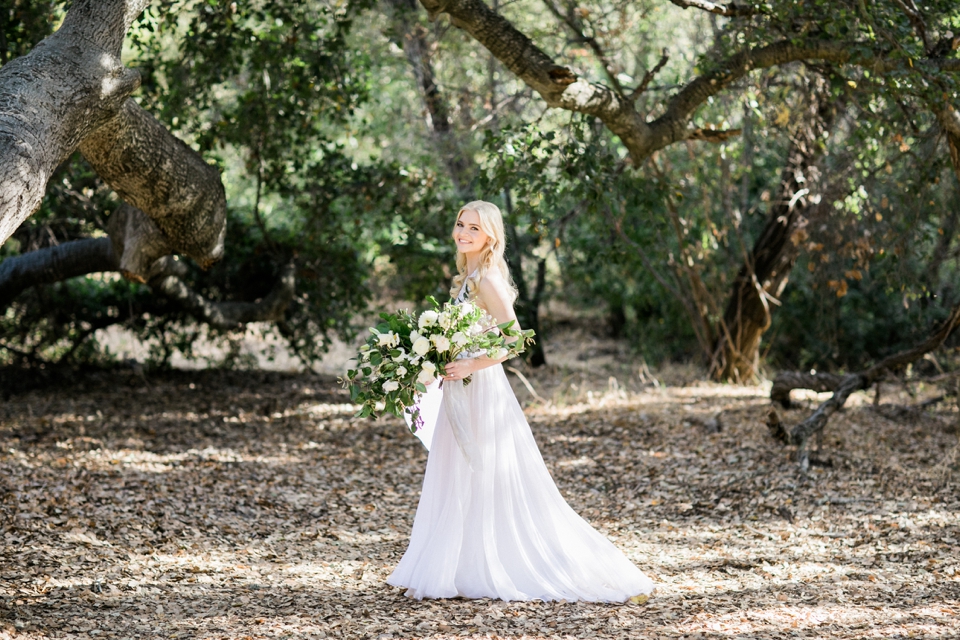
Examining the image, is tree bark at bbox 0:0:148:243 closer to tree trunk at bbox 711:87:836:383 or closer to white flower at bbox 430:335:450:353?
white flower at bbox 430:335:450:353

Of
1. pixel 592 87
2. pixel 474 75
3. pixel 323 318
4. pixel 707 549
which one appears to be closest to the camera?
pixel 707 549

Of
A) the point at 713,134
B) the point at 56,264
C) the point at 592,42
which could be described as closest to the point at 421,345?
the point at 713,134

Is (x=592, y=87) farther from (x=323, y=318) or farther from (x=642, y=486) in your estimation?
(x=323, y=318)

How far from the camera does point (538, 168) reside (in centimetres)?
628

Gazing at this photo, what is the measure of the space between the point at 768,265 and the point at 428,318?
7.07 meters

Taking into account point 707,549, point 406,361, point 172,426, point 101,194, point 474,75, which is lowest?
point 707,549

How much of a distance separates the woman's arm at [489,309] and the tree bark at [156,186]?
218 cm

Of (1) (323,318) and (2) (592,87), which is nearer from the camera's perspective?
(2) (592,87)

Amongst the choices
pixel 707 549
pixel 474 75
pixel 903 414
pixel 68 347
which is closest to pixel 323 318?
pixel 68 347

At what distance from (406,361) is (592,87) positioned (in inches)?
106

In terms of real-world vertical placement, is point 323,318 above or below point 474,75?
below

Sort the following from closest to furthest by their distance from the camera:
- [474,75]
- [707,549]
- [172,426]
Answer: [707,549]
[172,426]
[474,75]

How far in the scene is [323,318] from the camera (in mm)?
9562

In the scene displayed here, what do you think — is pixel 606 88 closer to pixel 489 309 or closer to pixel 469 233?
pixel 469 233
